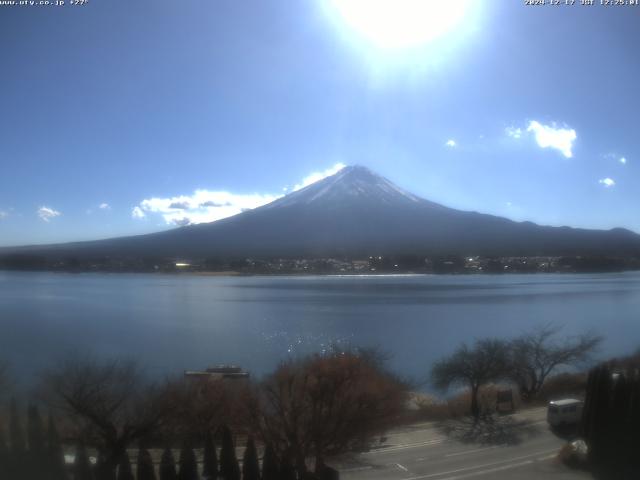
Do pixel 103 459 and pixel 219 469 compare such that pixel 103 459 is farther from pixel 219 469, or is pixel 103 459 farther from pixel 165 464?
pixel 219 469

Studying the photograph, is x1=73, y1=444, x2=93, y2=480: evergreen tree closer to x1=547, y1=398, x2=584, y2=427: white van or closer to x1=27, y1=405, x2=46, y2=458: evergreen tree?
x1=27, y1=405, x2=46, y2=458: evergreen tree

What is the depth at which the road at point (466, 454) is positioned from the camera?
3949 millimetres

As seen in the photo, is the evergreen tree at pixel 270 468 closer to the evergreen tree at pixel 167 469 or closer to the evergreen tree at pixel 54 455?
the evergreen tree at pixel 167 469

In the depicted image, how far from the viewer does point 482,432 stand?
5.01m

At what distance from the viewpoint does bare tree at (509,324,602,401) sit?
729cm

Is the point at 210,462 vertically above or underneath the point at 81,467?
underneath

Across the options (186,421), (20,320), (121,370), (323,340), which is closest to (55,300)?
(20,320)

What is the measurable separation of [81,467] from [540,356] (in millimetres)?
6351

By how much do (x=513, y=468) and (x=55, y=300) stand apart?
15.5 meters

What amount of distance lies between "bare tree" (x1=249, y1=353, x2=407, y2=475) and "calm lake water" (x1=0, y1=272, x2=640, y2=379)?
2.39 metres

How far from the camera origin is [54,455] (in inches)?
139

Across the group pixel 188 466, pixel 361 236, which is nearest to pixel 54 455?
pixel 188 466

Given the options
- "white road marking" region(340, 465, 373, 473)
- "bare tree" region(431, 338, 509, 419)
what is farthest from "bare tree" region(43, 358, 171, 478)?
"bare tree" region(431, 338, 509, 419)

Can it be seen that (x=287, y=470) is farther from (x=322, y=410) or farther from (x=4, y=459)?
(x=4, y=459)
